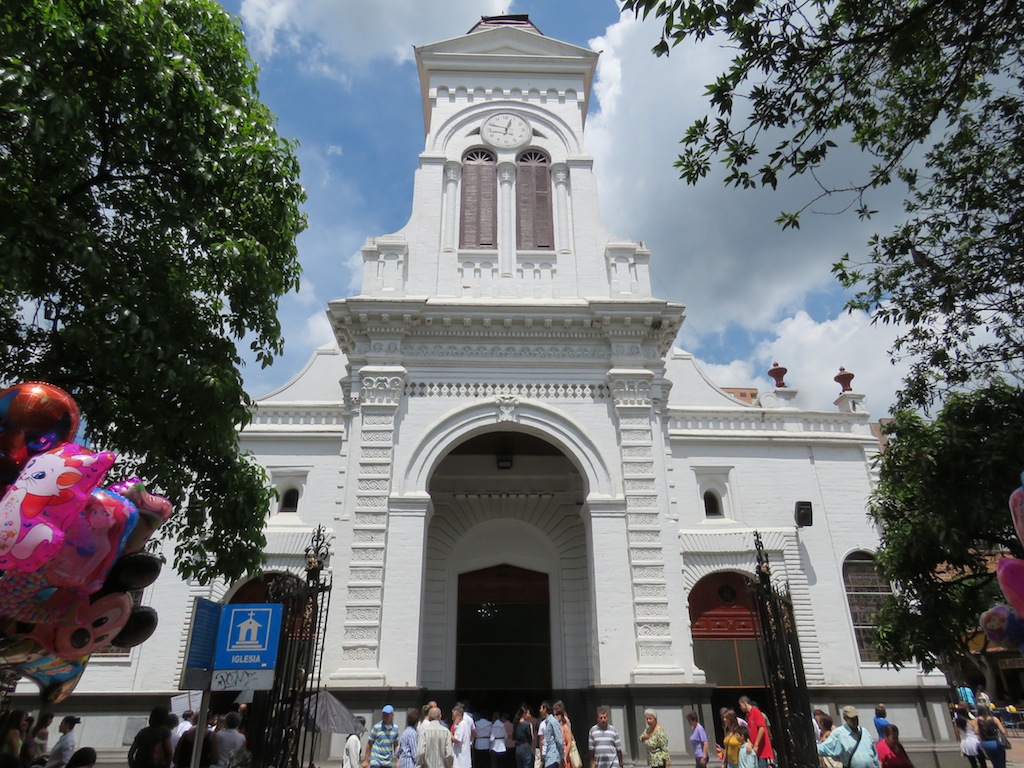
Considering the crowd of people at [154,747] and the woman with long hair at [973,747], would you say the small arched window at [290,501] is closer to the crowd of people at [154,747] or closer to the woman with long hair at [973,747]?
the crowd of people at [154,747]

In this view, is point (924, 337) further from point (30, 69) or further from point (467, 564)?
point (467, 564)

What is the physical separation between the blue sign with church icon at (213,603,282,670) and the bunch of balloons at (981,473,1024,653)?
732cm

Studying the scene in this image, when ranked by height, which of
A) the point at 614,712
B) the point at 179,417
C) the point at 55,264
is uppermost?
the point at 55,264

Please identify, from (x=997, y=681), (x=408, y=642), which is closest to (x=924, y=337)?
(x=408, y=642)

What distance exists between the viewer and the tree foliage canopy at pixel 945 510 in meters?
8.98

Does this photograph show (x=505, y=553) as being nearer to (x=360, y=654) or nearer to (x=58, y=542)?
(x=360, y=654)

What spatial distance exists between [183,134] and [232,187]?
872 mm

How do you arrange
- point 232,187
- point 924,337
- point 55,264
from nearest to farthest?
point 55,264, point 232,187, point 924,337

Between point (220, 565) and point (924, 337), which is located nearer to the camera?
point (220, 565)

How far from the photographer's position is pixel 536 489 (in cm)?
1833

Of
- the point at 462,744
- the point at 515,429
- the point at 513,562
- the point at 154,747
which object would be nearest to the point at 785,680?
the point at 462,744

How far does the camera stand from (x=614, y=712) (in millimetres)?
13219

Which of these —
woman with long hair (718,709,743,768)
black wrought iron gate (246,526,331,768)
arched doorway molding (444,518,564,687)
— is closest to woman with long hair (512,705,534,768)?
arched doorway molding (444,518,564,687)

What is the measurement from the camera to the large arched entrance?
16.5 m
